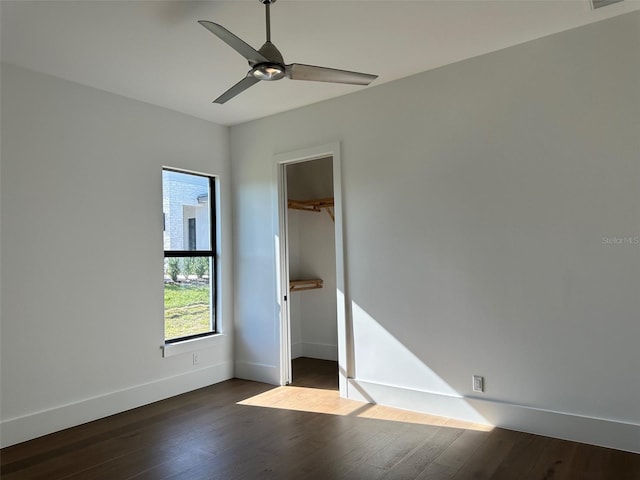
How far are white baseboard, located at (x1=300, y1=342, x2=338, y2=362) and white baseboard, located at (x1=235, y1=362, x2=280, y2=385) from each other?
44.4 inches

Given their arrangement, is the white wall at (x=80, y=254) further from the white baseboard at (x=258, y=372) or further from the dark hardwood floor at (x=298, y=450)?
the white baseboard at (x=258, y=372)

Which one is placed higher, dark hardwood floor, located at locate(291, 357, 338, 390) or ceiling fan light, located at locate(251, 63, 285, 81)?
ceiling fan light, located at locate(251, 63, 285, 81)

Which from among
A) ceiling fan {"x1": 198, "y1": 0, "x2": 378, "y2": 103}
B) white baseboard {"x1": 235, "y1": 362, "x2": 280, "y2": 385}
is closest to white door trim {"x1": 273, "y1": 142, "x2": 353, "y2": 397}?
white baseboard {"x1": 235, "y1": 362, "x2": 280, "y2": 385}

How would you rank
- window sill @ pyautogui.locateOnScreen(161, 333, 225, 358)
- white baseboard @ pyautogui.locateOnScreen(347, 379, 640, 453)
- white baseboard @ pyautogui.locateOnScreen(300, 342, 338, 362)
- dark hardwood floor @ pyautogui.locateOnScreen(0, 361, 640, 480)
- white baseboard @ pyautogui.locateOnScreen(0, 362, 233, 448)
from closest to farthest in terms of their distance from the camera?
dark hardwood floor @ pyautogui.locateOnScreen(0, 361, 640, 480) → white baseboard @ pyautogui.locateOnScreen(347, 379, 640, 453) → white baseboard @ pyautogui.locateOnScreen(0, 362, 233, 448) → window sill @ pyautogui.locateOnScreen(161, 333, 225, 358) → white baseboard @ pyautogui.locateOnScreen(300, 342, 338, 362)

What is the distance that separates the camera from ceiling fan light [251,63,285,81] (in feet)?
7.25

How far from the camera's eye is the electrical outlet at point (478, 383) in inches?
125

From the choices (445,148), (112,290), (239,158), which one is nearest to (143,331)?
(112,290)

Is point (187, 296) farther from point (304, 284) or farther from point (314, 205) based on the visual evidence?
point (314, 205)

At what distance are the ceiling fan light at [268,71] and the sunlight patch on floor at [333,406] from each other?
2.62 m

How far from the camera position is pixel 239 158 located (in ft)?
15.7

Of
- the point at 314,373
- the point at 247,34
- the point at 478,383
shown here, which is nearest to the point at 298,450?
the point at 478,383

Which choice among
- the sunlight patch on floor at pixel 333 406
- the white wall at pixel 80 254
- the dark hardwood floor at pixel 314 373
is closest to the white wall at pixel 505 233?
the sunlight patch on floor at pixel 333 406

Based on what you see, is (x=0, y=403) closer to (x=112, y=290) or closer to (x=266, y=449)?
(x=112, y=290)

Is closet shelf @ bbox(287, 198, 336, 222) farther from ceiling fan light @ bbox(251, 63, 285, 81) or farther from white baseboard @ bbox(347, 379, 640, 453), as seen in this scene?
ceiling fan light @ bbox(251, 63, 285, 81)
